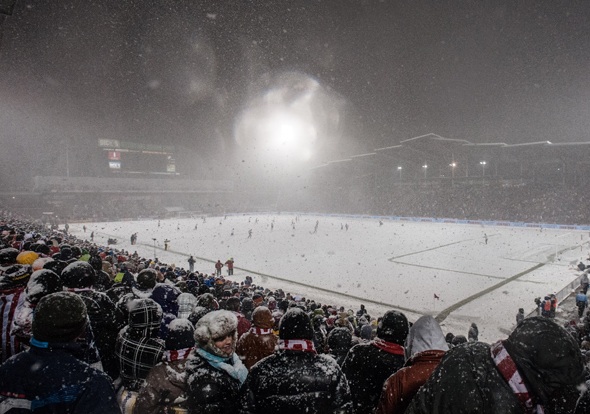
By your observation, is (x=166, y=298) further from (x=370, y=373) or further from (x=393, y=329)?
(x=393, y=329)

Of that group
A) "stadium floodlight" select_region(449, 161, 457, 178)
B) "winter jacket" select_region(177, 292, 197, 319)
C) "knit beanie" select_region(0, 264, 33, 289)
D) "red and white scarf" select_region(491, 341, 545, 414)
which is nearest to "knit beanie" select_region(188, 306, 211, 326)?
"winter jacket" select_region(177, 292, 197, 319)

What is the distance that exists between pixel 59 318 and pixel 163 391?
98 cm

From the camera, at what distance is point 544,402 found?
58.9 inches

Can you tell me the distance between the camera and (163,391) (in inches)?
93.9

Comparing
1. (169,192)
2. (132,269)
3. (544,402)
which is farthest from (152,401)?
(169,192)

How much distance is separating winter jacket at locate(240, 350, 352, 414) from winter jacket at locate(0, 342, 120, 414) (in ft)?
2.80

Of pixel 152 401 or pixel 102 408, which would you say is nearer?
pixel 102 408

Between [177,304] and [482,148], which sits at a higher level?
[482,148]

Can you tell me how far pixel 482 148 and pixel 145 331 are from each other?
55.2 m

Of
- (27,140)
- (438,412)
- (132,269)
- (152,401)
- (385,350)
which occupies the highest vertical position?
(27,140)

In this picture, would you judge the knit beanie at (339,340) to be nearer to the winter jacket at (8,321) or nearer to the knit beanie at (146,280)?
the knit beanie at (146,280)

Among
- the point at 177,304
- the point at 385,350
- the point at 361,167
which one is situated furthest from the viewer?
the point at 361,167

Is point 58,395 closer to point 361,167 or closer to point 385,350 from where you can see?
point 385,350

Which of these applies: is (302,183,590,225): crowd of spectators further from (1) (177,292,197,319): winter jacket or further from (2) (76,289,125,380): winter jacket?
(2) (76,289,125,380): winter jacket
